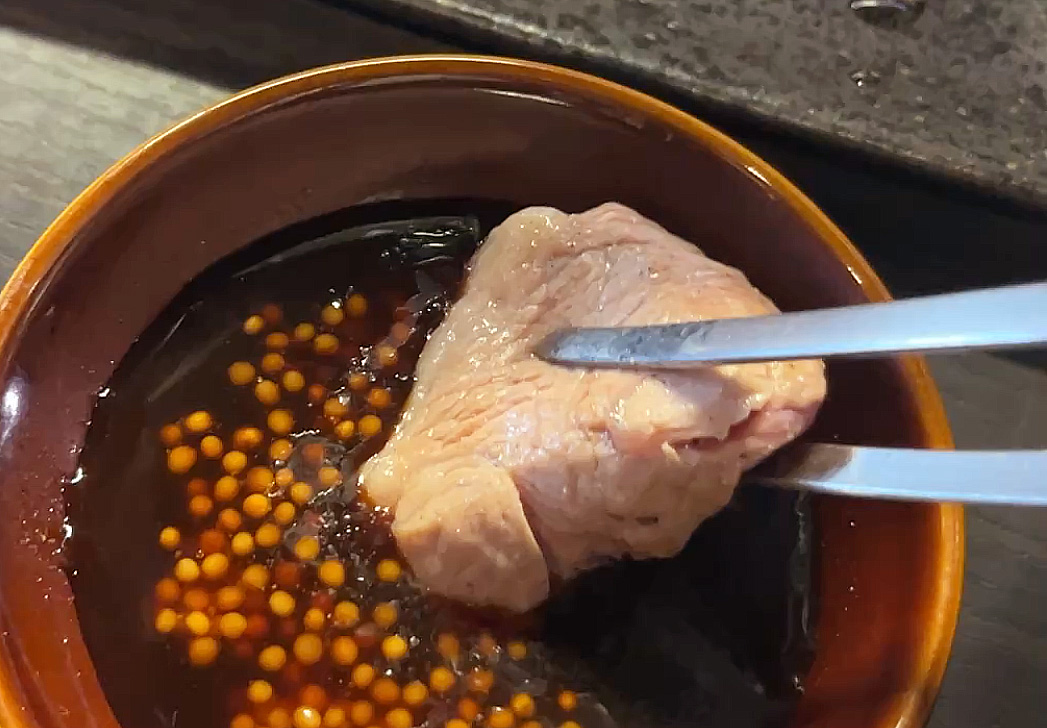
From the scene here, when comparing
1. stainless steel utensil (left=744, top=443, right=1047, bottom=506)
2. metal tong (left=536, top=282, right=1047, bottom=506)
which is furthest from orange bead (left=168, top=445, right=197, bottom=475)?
stainless steel utensil (left=744, top=443, right=1047, bottom=506)

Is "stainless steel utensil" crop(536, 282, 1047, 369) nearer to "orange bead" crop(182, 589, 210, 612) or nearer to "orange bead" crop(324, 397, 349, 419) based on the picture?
"orange bead" crop(324, 397, 349, 419)

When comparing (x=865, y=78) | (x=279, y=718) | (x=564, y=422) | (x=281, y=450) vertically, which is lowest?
(x=279, y=718)

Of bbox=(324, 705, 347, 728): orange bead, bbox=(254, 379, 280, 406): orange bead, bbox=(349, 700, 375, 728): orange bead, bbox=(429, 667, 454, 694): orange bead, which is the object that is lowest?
bbox=(324, 705, 347, 728): orange bead

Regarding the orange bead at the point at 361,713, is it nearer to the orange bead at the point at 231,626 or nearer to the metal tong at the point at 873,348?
the orange bead at the point at 231,626

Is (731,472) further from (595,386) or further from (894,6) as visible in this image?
(894,6)

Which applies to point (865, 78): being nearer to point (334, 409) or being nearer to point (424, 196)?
point (424, 196)

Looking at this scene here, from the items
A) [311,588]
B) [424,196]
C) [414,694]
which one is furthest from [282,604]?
[424,196]

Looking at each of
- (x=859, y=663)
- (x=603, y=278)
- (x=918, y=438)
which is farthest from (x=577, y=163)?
(x=859, y=663)

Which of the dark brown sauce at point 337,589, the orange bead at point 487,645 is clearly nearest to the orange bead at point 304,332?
the dark brown sauce at point 337,589
